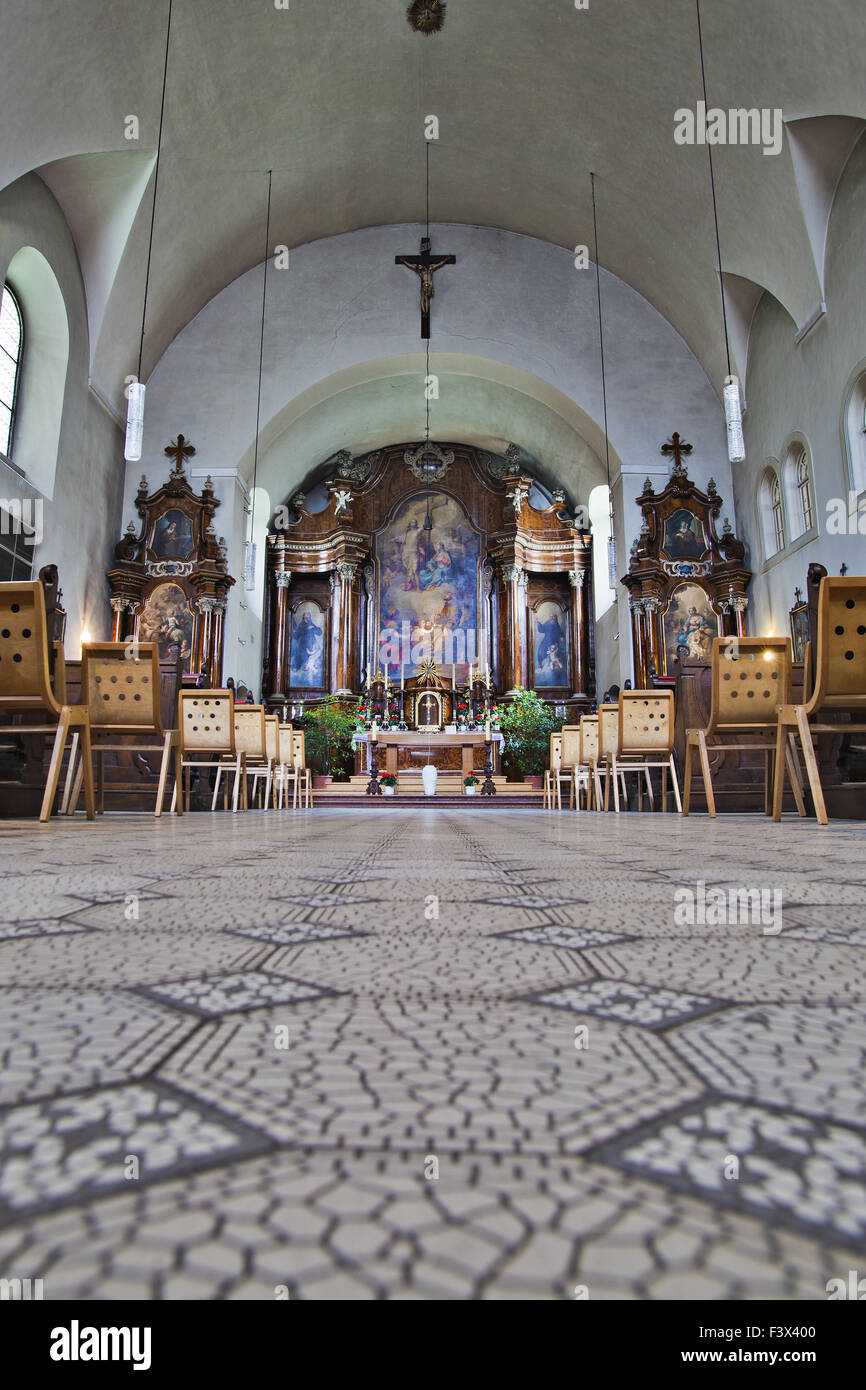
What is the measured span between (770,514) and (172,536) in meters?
8.28

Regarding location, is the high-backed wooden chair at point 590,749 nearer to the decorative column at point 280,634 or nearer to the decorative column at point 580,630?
the decorative column at point 580,630

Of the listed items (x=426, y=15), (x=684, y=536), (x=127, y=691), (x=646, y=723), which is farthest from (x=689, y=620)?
(x=127, y=691)

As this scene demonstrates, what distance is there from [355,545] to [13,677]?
12.3 m

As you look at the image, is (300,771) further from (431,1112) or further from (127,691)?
(431,1112)

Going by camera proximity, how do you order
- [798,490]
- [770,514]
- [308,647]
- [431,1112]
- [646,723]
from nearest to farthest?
[431,1112]
[646,723]
[798,490]
[770,514]
[308,647]

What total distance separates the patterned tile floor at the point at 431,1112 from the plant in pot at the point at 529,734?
12.7 meters

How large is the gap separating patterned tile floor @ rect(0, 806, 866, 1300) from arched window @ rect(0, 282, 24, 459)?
33.2 feet

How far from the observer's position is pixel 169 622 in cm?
1157

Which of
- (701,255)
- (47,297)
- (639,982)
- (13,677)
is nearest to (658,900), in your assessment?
(639,982)

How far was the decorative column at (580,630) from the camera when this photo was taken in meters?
14.6

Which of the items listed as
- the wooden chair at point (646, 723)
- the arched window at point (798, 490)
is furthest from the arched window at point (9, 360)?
the arched window at point (798, 490)

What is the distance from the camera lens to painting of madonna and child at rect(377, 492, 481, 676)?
15867 millimetres

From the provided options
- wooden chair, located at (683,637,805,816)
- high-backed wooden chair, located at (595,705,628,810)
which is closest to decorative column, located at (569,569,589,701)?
high-backed wooden chair, located at (595,705,628,810)

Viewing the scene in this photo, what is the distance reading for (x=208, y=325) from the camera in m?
12.2
